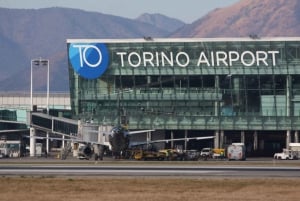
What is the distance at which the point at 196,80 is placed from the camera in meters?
193

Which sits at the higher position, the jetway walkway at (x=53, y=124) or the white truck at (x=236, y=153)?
the jetway walkway at (x=53, y=124)

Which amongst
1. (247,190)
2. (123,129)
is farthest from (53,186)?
(123,129)

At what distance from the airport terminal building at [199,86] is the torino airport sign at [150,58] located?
182 mm

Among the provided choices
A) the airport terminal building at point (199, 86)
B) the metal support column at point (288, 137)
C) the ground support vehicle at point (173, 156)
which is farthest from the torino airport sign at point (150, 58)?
the ground support vehicle at point (173, 156)

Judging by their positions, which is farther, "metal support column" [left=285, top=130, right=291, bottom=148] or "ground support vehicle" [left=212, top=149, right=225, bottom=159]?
"metal support column" [left=285, top=130, right=291, bottom=148]

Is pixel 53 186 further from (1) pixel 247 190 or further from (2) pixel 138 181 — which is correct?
(1) pixel 247 190

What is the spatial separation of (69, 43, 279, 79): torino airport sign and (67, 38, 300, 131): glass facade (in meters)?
0.18

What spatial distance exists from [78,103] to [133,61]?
47.8 feet

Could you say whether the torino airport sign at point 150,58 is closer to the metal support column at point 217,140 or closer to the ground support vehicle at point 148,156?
the metal support column at point 217,140

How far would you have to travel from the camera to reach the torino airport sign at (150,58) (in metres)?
189

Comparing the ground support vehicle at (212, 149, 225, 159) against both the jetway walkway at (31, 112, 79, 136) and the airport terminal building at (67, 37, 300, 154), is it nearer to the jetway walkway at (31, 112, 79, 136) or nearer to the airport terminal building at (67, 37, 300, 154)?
the airport terminal building at (67, 37, 300, 154)

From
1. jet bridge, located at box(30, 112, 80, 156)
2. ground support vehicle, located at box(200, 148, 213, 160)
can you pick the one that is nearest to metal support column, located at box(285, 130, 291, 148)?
ground support vehicle, located at box(200, 148, 213, 160)

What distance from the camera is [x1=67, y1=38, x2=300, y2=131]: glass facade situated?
7436 inches

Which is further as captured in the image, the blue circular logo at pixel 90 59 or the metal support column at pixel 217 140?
the blue circular logo at pixel 90 59
